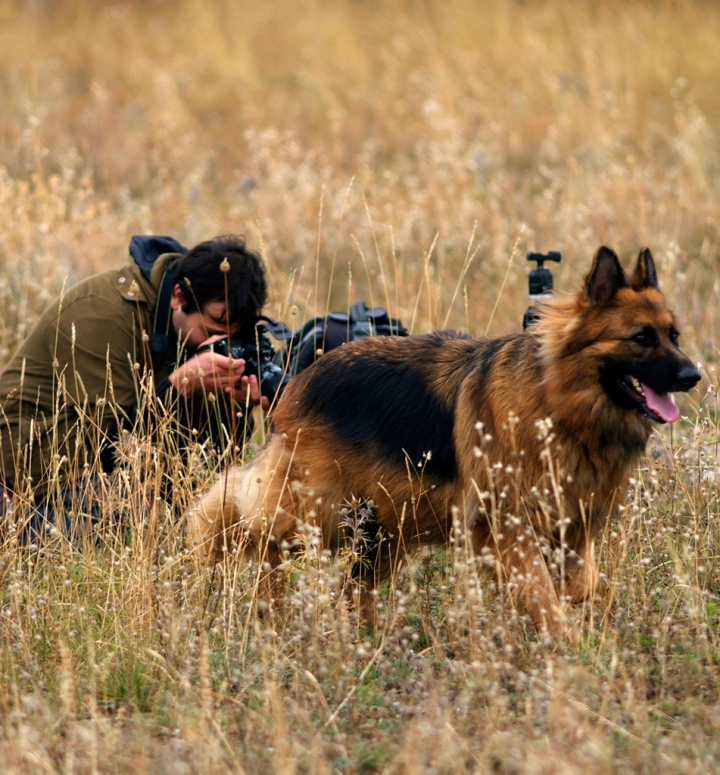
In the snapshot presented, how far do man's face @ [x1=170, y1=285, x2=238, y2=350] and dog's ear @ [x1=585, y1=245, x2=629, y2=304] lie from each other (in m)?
1.75

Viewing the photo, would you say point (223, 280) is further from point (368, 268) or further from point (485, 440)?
point (368, 268)

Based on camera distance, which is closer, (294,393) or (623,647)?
(623,647)

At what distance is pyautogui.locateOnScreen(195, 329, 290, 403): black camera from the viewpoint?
4.73 metres

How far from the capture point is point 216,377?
15.3 ft

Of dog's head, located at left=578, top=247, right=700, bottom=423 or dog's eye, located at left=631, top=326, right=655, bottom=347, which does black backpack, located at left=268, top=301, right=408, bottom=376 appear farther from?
dog's eye, located at left=631, top=326, right=655, bottom=347

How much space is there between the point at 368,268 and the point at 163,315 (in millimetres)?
3379

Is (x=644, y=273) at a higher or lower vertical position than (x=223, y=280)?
higher

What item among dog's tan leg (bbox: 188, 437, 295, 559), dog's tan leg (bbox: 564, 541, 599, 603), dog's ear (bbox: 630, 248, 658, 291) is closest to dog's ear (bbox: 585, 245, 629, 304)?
dog's ear (bbox: 630, 248, 658, 291)

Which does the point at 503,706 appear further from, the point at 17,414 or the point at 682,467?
the point at 17,414

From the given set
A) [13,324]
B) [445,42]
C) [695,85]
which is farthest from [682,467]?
[445,42]

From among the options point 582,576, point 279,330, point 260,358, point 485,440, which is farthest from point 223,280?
point 582,576

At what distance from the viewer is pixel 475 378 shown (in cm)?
394

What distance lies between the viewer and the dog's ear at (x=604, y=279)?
3.67 m

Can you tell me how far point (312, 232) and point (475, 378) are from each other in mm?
5114
